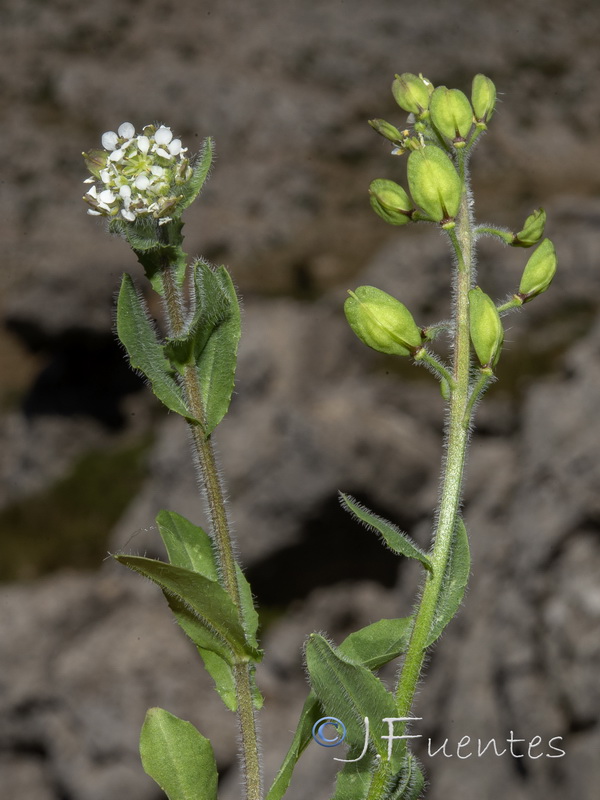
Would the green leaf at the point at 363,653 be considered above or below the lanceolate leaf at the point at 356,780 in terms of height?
above

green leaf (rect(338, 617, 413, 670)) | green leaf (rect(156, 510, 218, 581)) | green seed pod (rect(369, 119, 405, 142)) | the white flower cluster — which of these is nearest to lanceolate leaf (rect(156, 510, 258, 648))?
green leaf (rect(156, 510, 218, 581))

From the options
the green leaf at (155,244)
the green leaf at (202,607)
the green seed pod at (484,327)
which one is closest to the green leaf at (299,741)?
the green leaf at (202,607)

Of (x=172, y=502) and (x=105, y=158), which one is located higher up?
(x=172, y=502)

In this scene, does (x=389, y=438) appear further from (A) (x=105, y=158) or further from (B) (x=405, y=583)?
(A) (x=105, y=158)

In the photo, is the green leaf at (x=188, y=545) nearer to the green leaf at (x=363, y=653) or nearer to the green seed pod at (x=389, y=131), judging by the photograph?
the green leaf at (x=363, y=653)

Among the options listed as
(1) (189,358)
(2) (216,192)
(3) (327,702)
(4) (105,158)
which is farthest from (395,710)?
(2) (216,192)

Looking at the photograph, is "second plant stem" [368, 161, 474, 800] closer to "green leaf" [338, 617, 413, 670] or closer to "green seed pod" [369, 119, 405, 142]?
"green leaf" [338, 617, 413, 670]

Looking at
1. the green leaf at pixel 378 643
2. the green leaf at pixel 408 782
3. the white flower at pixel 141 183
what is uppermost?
the white flower at pixel 141 183
